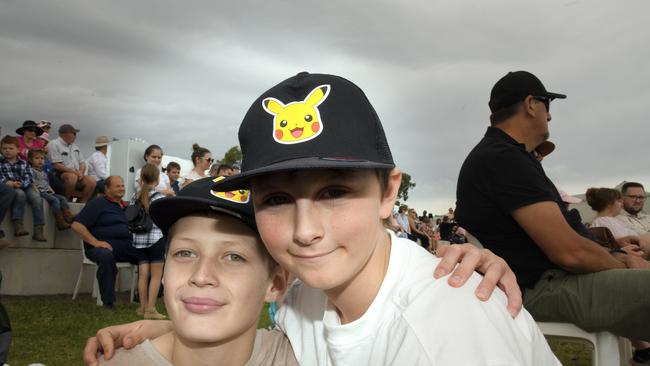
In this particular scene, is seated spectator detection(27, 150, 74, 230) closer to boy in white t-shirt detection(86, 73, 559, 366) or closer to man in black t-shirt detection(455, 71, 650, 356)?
man in black t-shirt detection(455, 71, 650, 356)

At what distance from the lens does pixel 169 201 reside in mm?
1771

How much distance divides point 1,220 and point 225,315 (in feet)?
18.7

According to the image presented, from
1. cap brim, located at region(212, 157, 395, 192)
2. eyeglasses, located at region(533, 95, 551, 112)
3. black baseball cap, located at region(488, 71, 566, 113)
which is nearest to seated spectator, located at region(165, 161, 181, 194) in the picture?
black baseball cap, located at region(488, 71, 566, 113)

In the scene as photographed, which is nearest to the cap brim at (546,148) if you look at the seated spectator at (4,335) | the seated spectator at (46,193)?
the seated spectator at (4,335)

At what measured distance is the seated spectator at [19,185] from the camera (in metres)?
6.57

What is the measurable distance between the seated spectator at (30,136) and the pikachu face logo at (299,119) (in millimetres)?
7520

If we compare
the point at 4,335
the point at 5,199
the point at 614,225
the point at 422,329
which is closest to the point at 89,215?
the point at 5,199

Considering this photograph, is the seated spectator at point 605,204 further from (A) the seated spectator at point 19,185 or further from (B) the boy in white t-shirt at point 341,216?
(A) the seated spectator at point 19,185

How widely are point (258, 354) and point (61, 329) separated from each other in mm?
3628

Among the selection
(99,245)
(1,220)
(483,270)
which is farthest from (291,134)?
(1,220)

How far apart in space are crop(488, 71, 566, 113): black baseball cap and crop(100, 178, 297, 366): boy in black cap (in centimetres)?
203

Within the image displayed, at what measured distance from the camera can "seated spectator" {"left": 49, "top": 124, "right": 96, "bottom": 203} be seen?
8.32m

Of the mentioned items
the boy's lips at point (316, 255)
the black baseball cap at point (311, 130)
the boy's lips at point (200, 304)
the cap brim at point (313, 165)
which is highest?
the black baseball cap at point (311, 130)

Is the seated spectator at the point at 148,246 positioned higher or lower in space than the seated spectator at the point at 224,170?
lower
